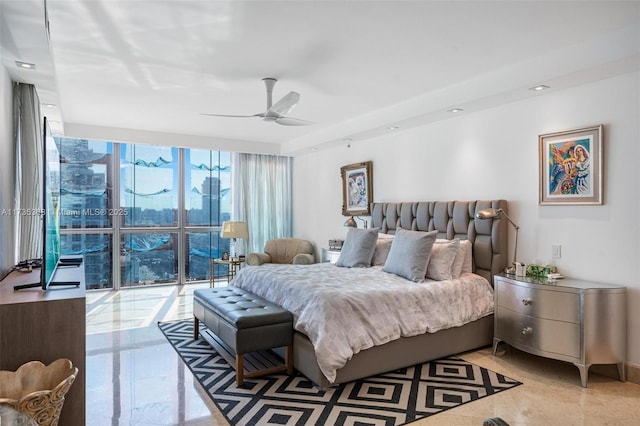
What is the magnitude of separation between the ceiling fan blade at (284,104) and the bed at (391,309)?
1.58m

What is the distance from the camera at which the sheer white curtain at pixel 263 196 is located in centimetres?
744

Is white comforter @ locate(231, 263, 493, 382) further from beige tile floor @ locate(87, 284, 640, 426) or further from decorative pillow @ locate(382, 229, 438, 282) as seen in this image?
beige tile floor @ locate(87, 284, 640, 426)

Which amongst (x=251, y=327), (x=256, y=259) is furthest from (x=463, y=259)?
(x=256, y=259)

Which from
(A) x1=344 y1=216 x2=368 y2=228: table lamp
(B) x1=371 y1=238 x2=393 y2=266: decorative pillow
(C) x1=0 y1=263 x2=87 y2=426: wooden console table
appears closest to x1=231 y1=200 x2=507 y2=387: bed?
(B) x1=371 y1=238 x2=393 y2=266: decorative pillow

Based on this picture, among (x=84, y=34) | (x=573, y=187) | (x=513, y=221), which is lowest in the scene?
(x=513, y=221)

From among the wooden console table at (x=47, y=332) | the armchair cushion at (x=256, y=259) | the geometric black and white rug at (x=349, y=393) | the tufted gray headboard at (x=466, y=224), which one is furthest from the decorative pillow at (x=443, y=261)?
the armchair cushion at (x=256, y=259)

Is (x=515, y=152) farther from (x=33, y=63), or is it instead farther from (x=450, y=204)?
(x=33, y=63)

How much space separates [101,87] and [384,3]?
3.07 metres

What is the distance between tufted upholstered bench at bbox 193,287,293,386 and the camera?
3123mm

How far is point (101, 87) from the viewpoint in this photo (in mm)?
4137

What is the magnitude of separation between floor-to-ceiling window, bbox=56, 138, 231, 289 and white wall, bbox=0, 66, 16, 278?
3.51 metres

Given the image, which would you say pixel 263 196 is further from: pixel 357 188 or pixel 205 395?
pixel 205 395

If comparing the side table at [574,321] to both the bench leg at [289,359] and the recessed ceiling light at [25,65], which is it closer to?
the bench leg at [289,359]

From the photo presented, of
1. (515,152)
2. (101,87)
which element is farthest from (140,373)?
(515,152)
